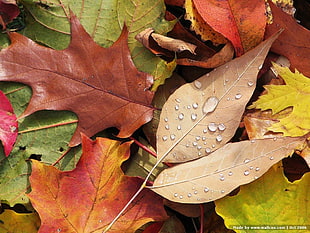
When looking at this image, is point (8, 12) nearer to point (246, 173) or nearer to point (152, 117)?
point (152, 117)

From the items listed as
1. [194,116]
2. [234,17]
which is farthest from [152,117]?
[234,17]

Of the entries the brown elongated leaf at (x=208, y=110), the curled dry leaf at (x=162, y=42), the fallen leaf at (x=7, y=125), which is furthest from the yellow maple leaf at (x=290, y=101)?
the fallen leaf at (x=7, y=125)

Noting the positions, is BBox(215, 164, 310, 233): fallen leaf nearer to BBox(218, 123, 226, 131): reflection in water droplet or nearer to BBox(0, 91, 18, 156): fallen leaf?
BBox(218, 123, 226, 131): reflection in water droplet

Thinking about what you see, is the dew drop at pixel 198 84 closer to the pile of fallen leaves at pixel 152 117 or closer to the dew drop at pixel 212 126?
the pile of fallen leaves at pixel 152 117

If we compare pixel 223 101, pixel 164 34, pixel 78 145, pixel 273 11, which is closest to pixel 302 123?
pixel 223 101

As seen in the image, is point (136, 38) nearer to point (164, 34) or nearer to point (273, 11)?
point (164, 34)

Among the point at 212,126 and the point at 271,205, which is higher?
the point at 212,126

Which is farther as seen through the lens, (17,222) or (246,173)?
(17,222)
